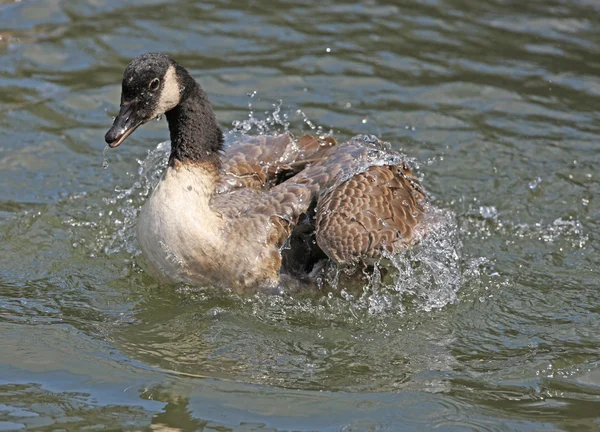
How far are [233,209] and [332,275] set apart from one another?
0.94m

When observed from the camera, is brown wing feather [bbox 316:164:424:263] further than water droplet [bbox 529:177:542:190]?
No

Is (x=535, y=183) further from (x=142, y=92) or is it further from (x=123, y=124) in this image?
(x=123, y=124)

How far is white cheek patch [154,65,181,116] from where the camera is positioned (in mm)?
6668

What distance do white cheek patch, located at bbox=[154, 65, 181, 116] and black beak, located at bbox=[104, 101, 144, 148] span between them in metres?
0.19

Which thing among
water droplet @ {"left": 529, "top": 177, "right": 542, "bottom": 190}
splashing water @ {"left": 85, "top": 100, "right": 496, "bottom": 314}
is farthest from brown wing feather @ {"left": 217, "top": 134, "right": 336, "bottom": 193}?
water droplet @ {"left": 529, "top": 177, "right": 542, "bottom": 190}

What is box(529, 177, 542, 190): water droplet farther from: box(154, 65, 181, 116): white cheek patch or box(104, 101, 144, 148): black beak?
box(104, 101, 144, 148): black beak

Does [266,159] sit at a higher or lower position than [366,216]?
higher

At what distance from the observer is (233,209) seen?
7.12 m

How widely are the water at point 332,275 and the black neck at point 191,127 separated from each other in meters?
1.04

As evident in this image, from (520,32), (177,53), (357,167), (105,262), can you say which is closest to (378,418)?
(357,167)

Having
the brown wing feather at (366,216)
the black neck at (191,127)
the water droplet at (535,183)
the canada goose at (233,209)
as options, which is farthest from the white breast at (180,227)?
the water droplet at (535,183)

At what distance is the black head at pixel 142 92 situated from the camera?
6504mm

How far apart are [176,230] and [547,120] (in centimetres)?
507

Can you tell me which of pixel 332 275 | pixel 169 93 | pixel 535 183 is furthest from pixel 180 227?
pixel 535 183
